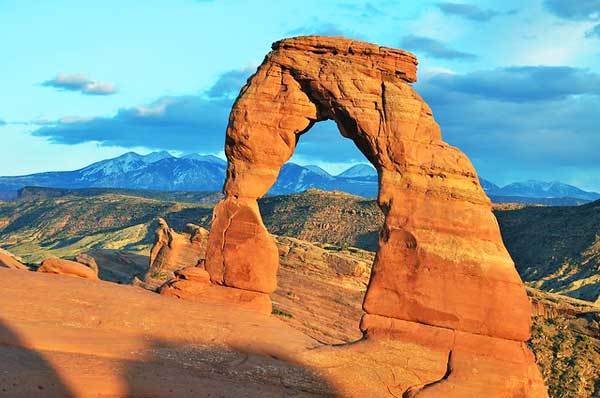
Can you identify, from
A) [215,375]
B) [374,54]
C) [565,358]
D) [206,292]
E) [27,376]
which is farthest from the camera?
[565,358]

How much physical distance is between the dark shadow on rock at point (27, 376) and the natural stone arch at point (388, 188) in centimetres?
891

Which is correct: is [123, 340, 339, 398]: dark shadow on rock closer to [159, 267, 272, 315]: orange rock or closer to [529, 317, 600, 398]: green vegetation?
[159, 267, 272, 315]: orange rock

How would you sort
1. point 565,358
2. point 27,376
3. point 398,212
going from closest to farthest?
point 27,376, point 398,212, point 565,358

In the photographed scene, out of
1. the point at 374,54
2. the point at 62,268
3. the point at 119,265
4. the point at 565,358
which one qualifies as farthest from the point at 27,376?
the point at 119,265

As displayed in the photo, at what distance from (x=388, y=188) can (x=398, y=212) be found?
813 millimetres

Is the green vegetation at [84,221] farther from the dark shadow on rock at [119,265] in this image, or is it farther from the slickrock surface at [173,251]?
the slickrock surface at [173,251]

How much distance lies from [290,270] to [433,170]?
2073cm

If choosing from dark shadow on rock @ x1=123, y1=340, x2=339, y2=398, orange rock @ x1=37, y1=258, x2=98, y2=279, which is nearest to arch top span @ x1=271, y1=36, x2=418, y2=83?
dark shadow on rock @ x1=123, y1=340, x2=339, y2=398

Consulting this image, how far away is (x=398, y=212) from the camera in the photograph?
77.3 ft

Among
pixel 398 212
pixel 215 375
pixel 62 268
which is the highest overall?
pixel 398 212

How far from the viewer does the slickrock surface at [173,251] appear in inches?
1704

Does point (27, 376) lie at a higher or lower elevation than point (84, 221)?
lower

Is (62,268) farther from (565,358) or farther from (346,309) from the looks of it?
(565,358)

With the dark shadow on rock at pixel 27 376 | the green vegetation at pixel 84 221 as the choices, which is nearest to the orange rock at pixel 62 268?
the dark shadow on rock at pixel 27 376
